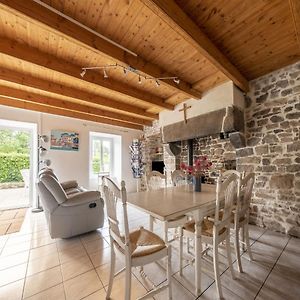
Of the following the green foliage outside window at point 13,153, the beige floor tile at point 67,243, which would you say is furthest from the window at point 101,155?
the beige floor tile at point 67,243

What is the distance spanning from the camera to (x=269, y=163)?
2.99 meters

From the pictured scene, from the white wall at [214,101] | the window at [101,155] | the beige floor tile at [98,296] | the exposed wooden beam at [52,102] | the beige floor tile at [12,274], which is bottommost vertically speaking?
the beige floor tile at [98,296]

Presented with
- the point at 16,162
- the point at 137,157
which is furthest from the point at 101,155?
the point at 16,162

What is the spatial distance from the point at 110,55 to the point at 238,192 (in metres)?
2.17

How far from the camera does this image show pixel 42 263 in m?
2.01

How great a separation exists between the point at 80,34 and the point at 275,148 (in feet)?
10.9

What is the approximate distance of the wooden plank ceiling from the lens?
1.70m

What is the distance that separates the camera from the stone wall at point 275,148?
2748mm

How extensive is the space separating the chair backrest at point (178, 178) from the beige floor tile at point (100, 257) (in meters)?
1.45

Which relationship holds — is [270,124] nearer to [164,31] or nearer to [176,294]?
[164,31]

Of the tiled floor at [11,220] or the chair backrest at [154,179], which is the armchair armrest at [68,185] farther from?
the chair backrest at [154,179]

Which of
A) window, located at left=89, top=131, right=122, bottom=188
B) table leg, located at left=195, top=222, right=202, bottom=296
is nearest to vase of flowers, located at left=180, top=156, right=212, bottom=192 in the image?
table leg, located at left=195, top=222, right=202, bottom=296

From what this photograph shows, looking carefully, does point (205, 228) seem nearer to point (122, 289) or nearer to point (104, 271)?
point (122, 289)

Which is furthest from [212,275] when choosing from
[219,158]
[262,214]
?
[219,158]
